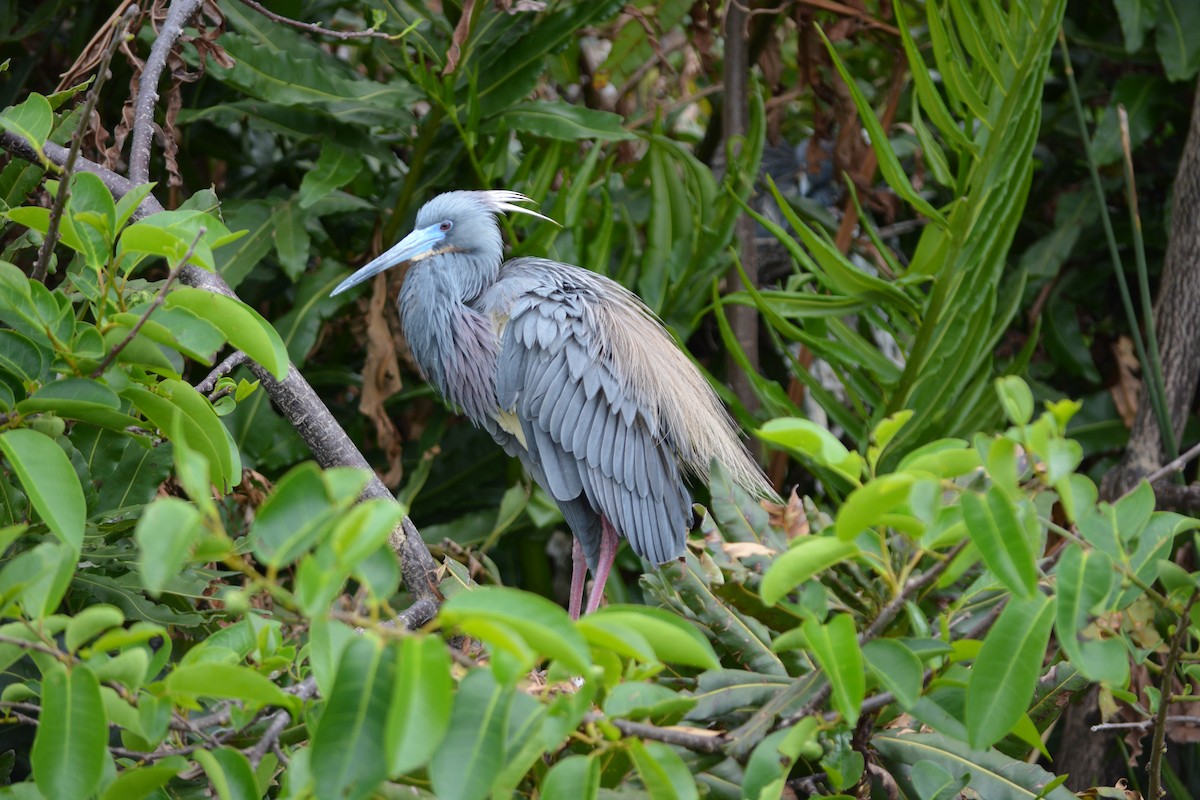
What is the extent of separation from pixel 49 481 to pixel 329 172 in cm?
173

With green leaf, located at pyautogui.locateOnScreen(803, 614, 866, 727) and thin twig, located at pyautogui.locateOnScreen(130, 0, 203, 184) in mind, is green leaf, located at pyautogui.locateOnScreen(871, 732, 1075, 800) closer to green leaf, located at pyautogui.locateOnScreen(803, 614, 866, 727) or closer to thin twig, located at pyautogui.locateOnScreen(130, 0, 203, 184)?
green leaf, located at pyautogui.locateOnScreen(803, 614, 866, 727)

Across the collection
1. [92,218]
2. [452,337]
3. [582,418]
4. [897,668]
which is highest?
[92,218]

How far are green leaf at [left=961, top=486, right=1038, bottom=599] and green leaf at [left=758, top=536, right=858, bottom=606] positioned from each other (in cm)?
11

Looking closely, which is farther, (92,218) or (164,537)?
(92,218)

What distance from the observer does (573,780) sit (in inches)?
34.8

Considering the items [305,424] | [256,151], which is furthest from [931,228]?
[256,151]

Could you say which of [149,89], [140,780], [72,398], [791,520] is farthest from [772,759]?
[149,89]

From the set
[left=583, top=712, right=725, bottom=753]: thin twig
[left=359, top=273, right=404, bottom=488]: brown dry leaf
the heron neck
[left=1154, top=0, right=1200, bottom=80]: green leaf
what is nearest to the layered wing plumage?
the heron neck

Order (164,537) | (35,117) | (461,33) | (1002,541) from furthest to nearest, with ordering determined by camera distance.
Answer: (461,33) → (35,117) → (1002,541) → (164,537)

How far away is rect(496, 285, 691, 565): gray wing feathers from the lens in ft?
8.19

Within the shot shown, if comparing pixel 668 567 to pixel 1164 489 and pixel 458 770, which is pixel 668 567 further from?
pixel 1164 489

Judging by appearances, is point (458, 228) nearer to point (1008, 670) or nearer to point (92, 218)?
point (92, 218)

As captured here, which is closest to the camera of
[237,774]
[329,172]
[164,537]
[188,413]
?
[164,537]

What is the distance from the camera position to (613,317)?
2.54m
